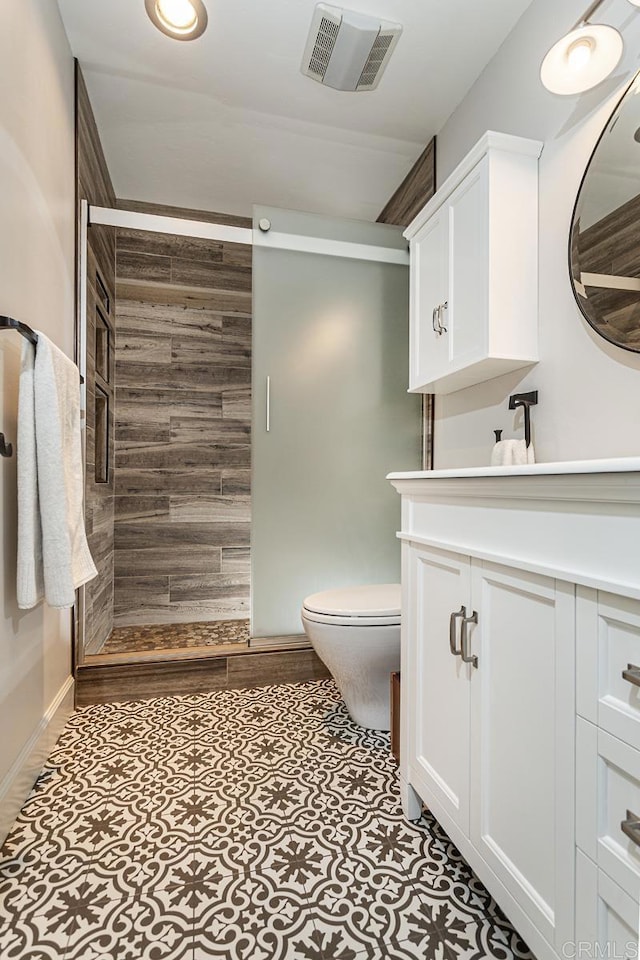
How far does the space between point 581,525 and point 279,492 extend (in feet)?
5.12

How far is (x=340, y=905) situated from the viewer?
103 centimetres

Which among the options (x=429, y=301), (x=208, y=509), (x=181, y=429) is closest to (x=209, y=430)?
(x=181, y=429)

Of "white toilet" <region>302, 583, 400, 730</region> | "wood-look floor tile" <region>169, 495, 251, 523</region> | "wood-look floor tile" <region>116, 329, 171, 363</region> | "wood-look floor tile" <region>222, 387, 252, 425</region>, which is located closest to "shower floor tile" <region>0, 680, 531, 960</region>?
"white toilet" <region>302, 583, 400, 730</region>

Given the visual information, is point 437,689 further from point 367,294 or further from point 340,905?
point 367,294

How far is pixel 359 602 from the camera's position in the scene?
175cm

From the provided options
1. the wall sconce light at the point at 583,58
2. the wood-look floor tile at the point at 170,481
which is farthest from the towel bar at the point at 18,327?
the wood-look floor tile at the point at 170,481

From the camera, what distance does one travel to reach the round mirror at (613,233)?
1.19 metres

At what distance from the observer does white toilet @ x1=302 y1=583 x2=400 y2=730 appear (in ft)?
5.29

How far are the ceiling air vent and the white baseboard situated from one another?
2464 mm

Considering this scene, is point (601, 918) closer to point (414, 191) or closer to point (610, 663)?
point (610, 663)

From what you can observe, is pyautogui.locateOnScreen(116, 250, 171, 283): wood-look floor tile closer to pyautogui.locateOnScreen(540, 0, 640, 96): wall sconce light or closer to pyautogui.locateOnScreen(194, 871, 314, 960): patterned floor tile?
pyautogui.locateOnScreen(540, 0, 640, 96): wall sconce light

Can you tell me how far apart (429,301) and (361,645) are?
127cm

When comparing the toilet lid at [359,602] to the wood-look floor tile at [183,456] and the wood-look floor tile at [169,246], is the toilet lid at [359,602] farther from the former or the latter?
the wood-look floor tile at [169,246]

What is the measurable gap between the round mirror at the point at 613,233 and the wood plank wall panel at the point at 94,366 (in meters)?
1.85
